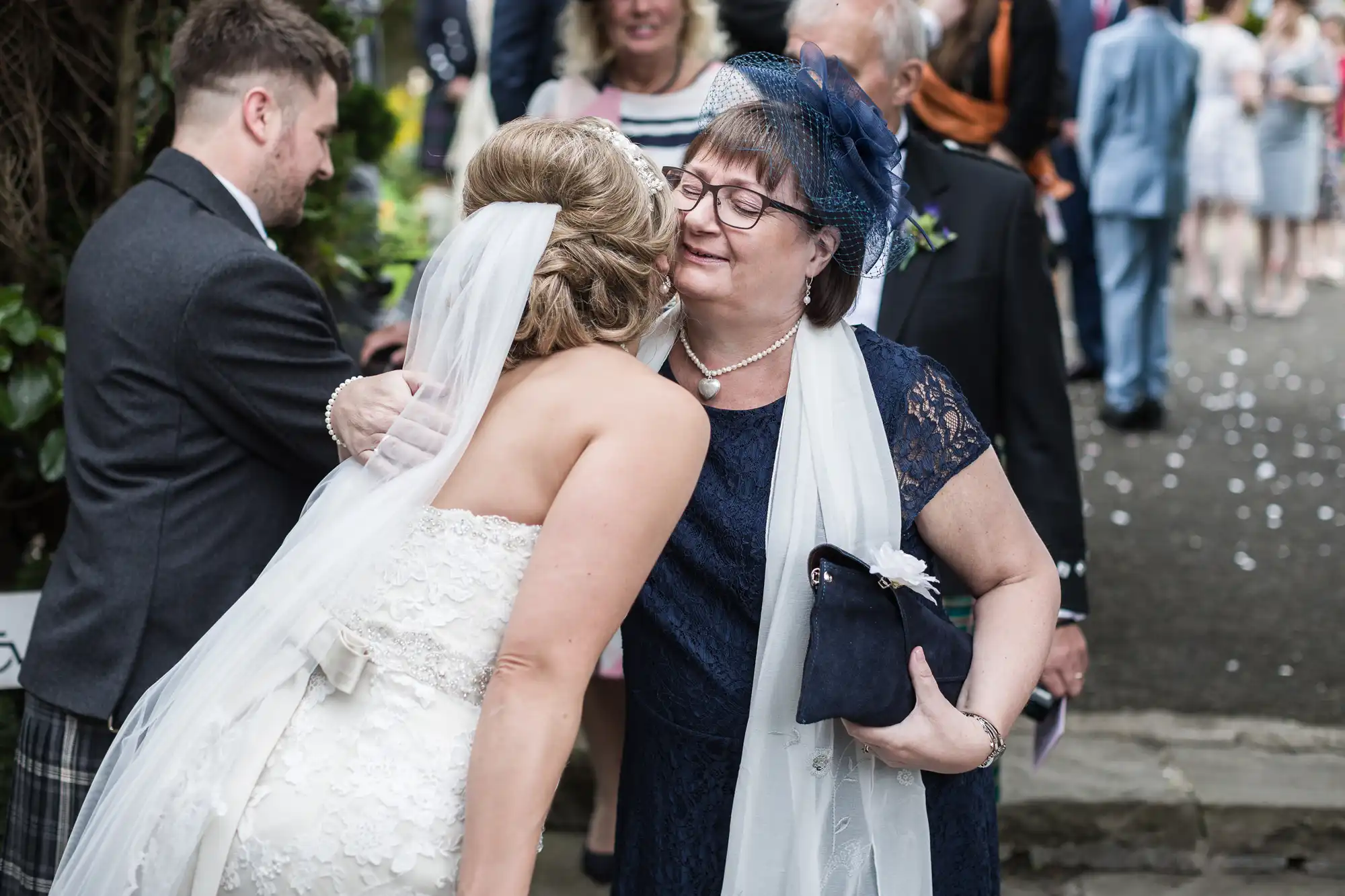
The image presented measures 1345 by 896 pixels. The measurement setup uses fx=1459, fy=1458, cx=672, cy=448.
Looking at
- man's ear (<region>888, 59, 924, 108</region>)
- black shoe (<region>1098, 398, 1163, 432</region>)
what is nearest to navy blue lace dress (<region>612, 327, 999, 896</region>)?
man's ear (<region>888, 59, 924, 108</region>)

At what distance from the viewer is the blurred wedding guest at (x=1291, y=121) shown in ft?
A: 36.3

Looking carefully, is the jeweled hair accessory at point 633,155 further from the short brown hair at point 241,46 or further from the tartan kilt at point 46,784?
the tartan kilt at point 46,784

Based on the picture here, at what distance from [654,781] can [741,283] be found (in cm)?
84

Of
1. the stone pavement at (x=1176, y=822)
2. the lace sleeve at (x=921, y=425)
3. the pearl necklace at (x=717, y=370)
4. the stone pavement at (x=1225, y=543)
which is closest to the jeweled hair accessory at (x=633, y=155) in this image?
the pearl necklace at (x=717, y=370)

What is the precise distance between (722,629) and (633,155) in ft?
2.51

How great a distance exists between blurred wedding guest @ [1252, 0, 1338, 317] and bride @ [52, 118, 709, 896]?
10.4 meters

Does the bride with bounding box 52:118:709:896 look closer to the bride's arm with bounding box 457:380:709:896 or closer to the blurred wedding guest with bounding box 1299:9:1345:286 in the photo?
the bride's arm with bounding box 457:380:709:896

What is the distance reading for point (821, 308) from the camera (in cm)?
243

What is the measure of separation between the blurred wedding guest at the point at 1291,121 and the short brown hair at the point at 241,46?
9.84 metres

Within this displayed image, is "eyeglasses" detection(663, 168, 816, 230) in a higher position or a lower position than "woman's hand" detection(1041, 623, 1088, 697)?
higher

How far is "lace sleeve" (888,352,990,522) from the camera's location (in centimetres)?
234

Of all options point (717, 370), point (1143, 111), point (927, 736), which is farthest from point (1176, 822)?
point (1143, 111)

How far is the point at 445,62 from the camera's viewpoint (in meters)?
8.92

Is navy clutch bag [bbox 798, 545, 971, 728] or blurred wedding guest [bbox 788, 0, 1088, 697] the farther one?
blurred wedding guest [bbox 788, 0, 1088, 697]
